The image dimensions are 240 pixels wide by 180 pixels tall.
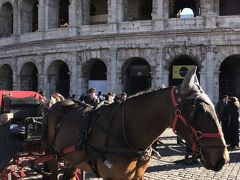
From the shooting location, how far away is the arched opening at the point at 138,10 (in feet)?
78.1

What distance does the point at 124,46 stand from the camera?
21.7 meters

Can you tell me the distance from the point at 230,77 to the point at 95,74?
8.69m

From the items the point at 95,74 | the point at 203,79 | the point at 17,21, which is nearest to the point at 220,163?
the point at 203,79

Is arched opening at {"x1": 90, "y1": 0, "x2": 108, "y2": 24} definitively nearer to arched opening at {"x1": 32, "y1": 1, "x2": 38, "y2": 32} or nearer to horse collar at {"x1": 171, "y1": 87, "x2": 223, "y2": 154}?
arched opening at {"x1": 32, "y1": 1, "x2": 38, "y2": 32}

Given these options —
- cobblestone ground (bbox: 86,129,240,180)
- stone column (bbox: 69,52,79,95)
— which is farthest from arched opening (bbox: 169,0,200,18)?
cobblestone ground (bbox: 86,129,240,180)

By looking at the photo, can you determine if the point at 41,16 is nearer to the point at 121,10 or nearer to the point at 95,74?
the point at 95,74

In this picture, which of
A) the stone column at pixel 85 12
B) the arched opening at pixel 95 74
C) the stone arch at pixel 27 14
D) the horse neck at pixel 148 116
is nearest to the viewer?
the horse neck at pixel 148 116

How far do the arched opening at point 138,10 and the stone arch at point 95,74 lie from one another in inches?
138

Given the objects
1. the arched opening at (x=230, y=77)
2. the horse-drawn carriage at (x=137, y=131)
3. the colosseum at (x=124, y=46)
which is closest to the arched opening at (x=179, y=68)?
the colosseum at (x=124, y=46)

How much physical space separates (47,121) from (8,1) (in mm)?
23608

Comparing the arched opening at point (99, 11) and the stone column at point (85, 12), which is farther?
the arched opening at point (99, 11)

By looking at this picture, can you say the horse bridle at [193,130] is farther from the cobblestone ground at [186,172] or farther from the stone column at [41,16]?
the stone column at [41,16]

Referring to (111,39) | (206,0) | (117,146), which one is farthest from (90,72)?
(117,146)

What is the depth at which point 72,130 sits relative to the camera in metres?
4.82
